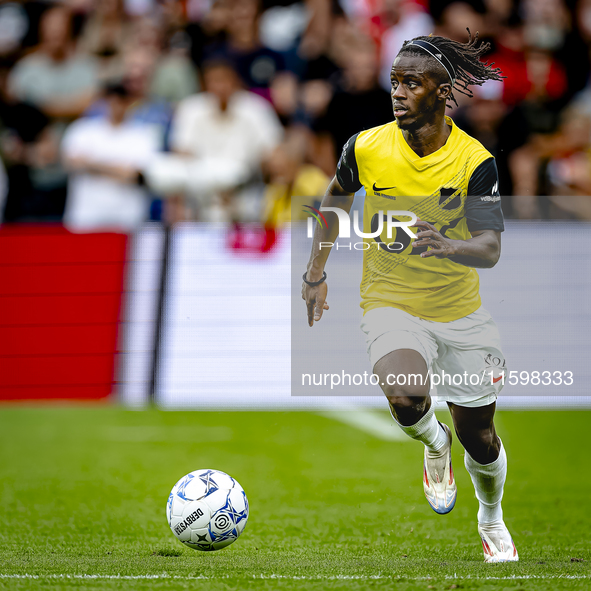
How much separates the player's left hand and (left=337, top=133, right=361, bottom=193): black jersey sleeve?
1.58 ft

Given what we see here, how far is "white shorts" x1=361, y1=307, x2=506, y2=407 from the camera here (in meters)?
4.51

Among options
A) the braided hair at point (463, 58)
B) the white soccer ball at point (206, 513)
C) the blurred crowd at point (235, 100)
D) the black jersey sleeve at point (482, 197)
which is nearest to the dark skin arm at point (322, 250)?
the black jersey sleeve at point (482, 197)

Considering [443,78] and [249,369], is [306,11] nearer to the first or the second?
[249,369]

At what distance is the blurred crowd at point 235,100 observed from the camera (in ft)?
29.9

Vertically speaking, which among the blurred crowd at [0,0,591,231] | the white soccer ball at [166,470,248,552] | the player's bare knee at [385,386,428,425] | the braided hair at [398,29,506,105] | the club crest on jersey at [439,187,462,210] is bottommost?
the white soccer ball at [166,470,248,552]

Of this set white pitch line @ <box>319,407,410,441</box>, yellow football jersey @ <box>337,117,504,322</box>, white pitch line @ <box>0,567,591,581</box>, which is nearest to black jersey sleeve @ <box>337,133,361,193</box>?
yellow football jersey @ <box>337,117,504,322</box>

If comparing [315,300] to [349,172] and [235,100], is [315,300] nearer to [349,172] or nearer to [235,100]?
[349,172]

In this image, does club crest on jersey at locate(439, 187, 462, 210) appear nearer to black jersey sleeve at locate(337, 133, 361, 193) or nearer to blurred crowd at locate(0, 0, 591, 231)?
black jersey sleeve at locate(337, 133, 361, 193)

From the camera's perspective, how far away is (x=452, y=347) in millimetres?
4648

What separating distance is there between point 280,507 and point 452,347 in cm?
191

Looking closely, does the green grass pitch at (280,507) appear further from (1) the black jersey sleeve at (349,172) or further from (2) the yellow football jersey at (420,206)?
(1) the black jersey sleeve at (349,172)

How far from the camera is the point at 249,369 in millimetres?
9672

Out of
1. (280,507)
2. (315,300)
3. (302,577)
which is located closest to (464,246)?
(315,300)

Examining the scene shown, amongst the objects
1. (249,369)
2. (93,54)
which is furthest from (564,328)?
(93,54)
